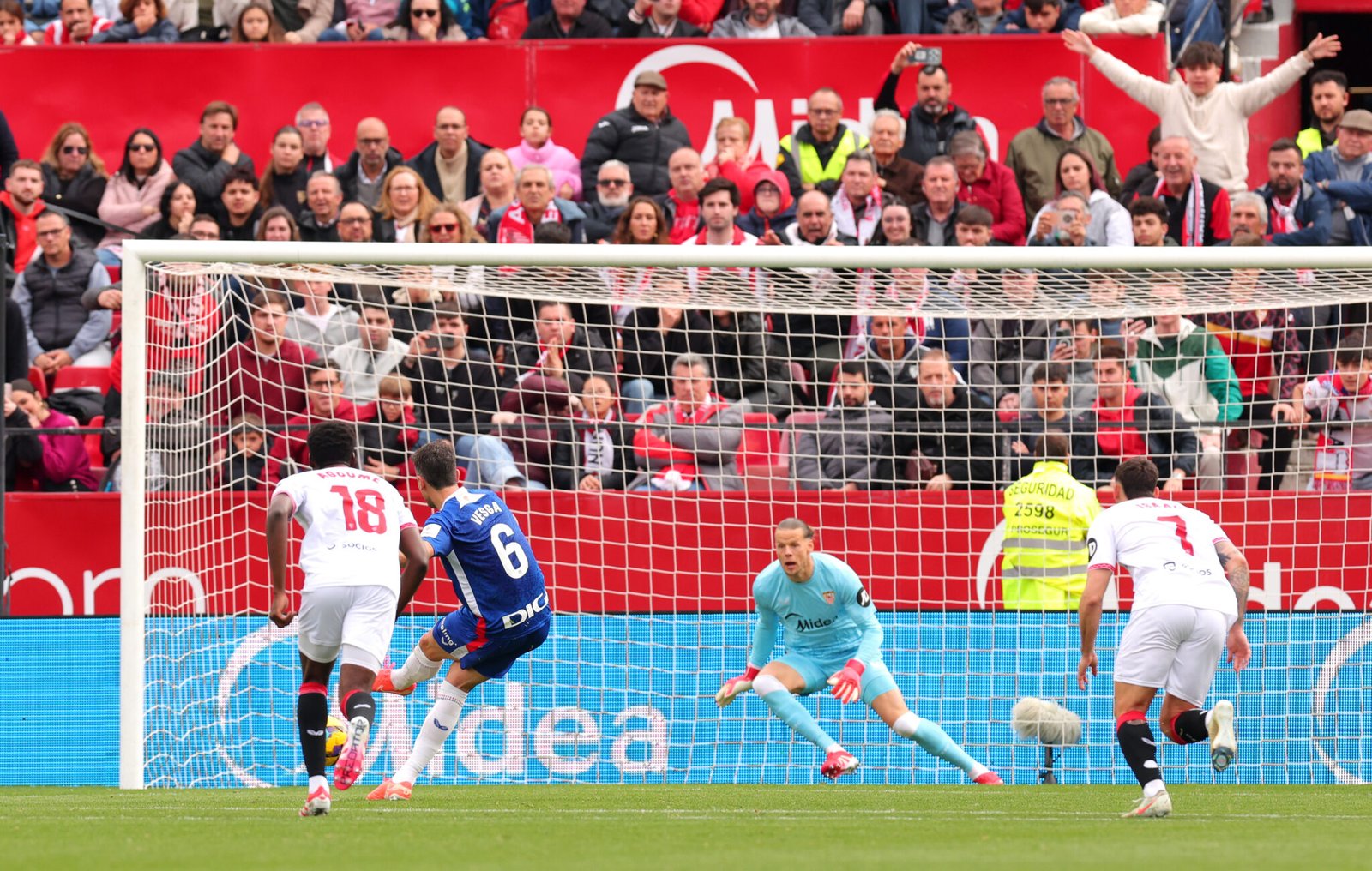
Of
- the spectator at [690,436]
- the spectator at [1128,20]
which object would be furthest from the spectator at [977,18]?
the spectator at [690,436]

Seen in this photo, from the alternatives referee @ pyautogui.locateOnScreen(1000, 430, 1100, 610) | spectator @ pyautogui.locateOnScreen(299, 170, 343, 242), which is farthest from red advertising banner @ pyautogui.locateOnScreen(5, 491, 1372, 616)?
spectator @ pyautogui.locateOnScreen(299, 170, 343, 242)

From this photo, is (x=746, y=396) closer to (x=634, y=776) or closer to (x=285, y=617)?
(x=634, y=776)

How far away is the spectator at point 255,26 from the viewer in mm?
18102

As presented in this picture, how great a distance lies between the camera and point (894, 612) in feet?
41.6

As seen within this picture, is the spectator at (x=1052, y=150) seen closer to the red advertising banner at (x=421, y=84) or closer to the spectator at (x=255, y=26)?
the red advertising banner at (x=421, y=84)

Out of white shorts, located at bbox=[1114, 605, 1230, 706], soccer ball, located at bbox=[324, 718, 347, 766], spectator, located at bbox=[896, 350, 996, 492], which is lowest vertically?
soccer ball, located at bbox=[324, 718, 347, 766]

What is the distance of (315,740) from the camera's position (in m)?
8.83

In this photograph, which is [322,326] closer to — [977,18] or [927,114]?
[927,114]

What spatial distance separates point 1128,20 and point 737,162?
3.87 m

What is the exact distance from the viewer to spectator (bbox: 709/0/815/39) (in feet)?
58.6

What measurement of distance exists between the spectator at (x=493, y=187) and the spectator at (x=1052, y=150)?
13.5 feet

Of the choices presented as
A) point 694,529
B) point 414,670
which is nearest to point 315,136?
point 694,529

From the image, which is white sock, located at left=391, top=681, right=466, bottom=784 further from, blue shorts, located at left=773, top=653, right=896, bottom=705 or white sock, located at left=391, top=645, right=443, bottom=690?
blue shorts, located at left=773, top=653, right=896, bottom=705

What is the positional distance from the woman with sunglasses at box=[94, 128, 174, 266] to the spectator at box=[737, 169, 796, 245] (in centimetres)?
495
